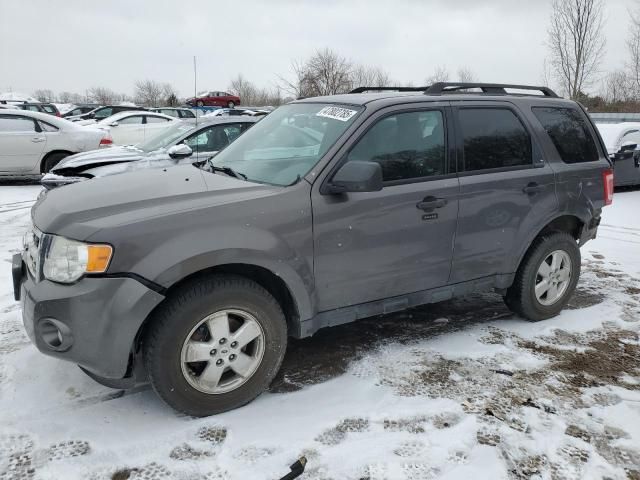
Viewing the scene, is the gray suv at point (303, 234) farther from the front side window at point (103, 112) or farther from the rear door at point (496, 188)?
the front side window at point (103, 112)

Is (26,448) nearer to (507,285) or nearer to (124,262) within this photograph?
(124,262)

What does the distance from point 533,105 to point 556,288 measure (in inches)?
61.0

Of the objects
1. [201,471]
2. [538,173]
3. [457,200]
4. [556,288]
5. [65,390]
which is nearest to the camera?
[201,471]

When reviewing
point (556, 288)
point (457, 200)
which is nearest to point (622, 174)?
point (556, 288)

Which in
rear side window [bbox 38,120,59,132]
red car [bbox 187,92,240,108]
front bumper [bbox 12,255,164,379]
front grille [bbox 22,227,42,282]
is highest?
red car [bbox 187,92,240,108]

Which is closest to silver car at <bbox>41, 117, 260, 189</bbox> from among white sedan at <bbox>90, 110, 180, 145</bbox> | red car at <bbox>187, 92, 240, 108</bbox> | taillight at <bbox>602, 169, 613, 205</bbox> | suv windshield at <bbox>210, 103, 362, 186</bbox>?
suv windshield at <bbox>210, 103, 362, 186</bbox>

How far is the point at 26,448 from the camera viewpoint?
8.79ft

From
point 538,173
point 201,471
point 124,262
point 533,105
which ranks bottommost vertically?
point 201,471

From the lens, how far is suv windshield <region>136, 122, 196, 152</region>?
8070mm

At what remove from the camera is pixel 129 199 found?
9.65ft

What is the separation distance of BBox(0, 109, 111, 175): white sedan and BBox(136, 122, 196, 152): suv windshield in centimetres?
364

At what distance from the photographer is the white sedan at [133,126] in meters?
14.7

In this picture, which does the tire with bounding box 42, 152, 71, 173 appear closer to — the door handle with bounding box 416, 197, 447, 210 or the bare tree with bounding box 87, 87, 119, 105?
the door handle with bounding box 416, 197, 447, 210

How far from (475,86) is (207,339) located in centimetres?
287
